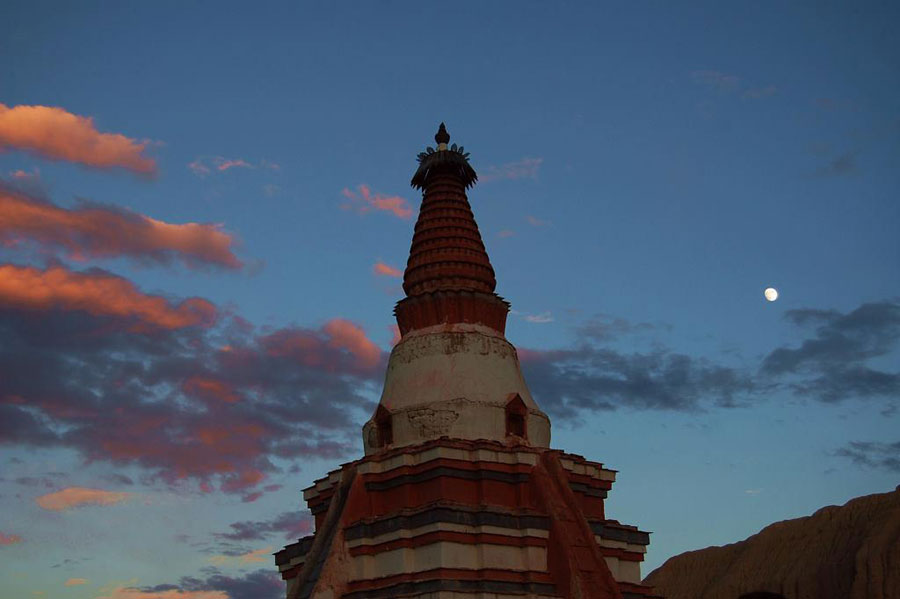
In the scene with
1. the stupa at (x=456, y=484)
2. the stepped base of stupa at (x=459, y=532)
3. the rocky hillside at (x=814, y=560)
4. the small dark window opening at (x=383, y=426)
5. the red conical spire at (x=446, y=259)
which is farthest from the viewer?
the rocky hillside at (x=814, y=560)

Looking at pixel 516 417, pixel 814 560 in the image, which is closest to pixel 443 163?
pixel 516 417

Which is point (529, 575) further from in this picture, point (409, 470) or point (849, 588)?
point (849, 588)

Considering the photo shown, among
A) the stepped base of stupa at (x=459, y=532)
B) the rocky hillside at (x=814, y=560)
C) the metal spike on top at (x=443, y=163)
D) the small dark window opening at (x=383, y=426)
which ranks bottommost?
the stepped base of stupa at (x=459, y=532)

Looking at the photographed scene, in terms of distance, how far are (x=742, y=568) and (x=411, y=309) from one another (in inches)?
2281

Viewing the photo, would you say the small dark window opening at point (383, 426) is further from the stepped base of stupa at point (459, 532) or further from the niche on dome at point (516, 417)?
the niche on dome at point (516, 417)

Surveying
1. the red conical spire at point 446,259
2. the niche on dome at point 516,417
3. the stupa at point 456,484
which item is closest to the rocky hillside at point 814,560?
the niche on dome at point 516,417

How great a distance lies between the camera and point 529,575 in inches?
1175

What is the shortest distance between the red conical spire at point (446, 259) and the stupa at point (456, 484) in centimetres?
5

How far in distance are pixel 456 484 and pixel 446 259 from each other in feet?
27.9

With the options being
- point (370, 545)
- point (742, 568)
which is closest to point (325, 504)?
point (370, 545)

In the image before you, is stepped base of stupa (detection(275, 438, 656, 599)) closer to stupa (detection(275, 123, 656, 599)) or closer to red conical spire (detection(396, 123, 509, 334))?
stupa (detection(275, 123, 656, 599))

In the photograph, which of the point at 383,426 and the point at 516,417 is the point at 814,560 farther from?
the point at 383,426

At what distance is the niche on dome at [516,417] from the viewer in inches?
1316

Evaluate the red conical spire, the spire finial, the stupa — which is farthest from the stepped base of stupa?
the spire finial
